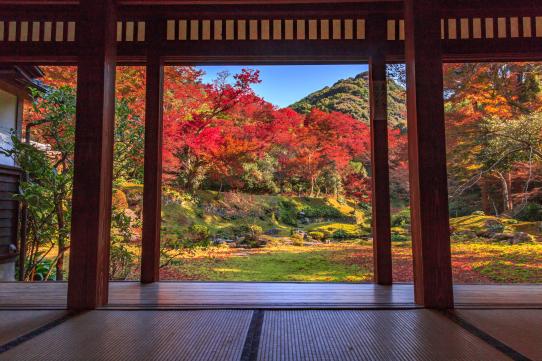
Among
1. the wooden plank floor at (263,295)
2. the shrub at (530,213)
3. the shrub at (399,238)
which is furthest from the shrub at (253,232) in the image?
the shrub at (530,213)

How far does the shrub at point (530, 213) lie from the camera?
5.77 meters

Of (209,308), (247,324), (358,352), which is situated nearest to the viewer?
(358,352)

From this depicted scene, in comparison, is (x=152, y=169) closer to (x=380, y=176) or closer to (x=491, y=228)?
(x=380, y=176)

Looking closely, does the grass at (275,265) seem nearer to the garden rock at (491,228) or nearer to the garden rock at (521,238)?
the garden rock at (491,228)

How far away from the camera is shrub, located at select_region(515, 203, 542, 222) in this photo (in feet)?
18.9

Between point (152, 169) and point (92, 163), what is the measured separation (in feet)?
3.05

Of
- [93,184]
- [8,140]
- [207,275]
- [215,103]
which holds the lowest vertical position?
[207,275]

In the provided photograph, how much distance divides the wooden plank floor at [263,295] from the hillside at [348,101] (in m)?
3.82

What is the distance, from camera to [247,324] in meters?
1.69

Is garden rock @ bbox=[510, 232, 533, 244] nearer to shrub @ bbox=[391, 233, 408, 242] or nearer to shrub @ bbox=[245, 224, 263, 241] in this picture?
shrub @ bbox=[391, 233, 408, 242]

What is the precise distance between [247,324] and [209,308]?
15.5 inches

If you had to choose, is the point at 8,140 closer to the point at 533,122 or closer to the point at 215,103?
the point at 215,103

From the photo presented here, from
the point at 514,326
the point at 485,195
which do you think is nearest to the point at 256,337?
the point at 514,326

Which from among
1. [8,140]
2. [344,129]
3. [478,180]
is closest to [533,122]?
[478,180]
